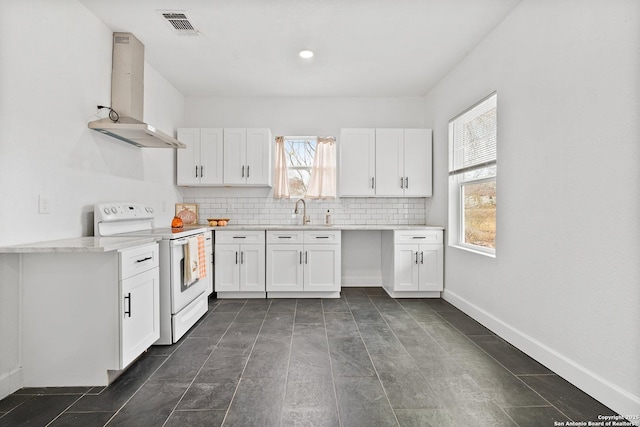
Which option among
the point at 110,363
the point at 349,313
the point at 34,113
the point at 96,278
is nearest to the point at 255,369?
the point at 110,363

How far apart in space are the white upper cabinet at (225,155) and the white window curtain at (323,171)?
698 millimetres

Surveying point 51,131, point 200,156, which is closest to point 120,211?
point 51,131

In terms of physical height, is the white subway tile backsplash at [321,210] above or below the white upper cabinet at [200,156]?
below

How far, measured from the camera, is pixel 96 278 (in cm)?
188

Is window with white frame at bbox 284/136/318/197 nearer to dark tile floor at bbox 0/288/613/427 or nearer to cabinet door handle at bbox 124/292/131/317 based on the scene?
dark tile floor at bbox 0/288/613/427

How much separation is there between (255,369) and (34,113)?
227 centimetres

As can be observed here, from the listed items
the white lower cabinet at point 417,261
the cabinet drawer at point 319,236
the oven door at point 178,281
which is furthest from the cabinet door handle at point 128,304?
the white lower cabinet at point 417,261

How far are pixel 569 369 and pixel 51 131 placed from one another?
12.6 feet

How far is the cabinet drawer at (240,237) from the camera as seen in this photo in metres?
3.80

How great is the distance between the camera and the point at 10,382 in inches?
71.4

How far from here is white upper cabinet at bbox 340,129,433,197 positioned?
4.14 metres

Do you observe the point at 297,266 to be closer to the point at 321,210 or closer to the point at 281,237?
the point at 281,237

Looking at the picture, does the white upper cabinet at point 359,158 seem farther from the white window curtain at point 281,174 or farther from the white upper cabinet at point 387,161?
the white window curtain at point 281,174

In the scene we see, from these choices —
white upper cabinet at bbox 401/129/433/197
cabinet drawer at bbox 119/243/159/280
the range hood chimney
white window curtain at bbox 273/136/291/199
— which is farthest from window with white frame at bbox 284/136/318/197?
cabinet drawer at bbox 119/243/159/280
